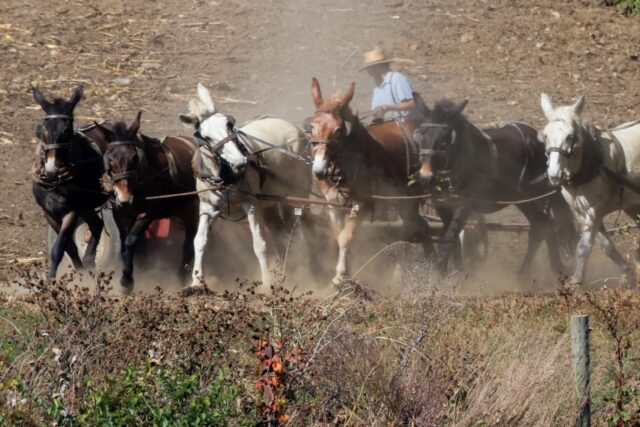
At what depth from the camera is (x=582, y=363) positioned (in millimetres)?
9422

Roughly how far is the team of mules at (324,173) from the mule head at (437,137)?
0.02 m

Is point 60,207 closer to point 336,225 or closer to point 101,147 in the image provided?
point 101,147

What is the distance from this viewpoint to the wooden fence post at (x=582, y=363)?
9367 millimetres

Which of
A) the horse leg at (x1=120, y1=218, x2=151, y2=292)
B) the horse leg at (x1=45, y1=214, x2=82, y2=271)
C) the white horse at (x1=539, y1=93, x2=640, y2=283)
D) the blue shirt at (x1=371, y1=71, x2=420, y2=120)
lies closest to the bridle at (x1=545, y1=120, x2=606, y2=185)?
the white horse at (x1=539, y1=93, x2=640, y2=283)

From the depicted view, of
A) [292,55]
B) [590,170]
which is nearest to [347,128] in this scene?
[590,170]

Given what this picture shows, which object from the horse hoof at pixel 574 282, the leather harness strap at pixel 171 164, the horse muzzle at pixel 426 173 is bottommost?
the horse hoof at pixel 574 282

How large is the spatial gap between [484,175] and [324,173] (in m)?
2.33

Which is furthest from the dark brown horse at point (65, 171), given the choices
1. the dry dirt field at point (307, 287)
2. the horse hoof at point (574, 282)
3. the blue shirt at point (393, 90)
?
the horse hoof at point (574, 282)

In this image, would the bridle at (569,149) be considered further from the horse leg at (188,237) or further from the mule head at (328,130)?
the horse leg at (188,237)

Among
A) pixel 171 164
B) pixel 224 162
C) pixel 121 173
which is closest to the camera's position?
pixel 121 173

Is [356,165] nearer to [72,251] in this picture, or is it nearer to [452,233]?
[452,233]

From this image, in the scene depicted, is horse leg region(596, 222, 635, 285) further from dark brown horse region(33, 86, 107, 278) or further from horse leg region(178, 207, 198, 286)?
dark brown horse region(33, 86, 107, 278)

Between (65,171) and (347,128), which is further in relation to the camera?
(347,128)

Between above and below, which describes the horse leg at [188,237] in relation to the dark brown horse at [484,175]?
below
